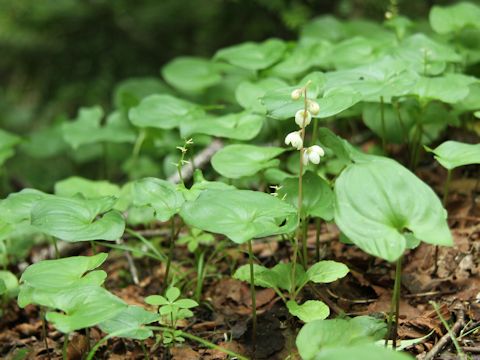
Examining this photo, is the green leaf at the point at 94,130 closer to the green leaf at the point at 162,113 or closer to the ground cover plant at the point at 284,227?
the ground cover plant at the point at 284,227

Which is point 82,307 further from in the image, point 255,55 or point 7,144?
point 255,55

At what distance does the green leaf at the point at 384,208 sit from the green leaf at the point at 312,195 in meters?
0.37

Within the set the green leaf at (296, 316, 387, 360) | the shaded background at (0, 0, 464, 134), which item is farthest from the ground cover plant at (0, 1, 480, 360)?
the shaded background at (0, 0, 464, 134)

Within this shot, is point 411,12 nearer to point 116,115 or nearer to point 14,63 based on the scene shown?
point 116,115

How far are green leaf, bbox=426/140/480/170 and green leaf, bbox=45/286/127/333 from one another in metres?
1.20

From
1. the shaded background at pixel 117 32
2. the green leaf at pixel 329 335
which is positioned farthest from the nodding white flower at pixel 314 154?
the shaded background at pixel 117 32

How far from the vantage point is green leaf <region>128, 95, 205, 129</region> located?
2783mm

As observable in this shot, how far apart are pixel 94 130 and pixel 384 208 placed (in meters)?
2.16

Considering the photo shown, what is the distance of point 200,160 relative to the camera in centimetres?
333

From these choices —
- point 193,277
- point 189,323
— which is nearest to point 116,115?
point 193,277

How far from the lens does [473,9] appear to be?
3082 millimetres

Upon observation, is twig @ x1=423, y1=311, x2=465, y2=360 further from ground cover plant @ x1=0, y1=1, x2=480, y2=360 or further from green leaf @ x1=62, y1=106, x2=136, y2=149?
green leaf @ x1=62, y1=106, x2=136, y2=149

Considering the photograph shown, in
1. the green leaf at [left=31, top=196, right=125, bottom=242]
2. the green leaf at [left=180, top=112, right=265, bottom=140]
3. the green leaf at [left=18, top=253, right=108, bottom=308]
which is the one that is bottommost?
the green leaf at [left=18, top=253, right=108, bottom=308]

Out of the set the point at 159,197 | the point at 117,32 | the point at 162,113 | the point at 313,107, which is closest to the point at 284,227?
the point at 313,107
